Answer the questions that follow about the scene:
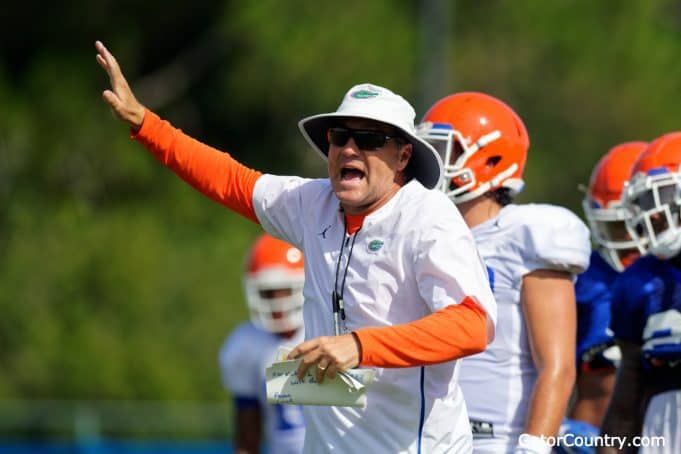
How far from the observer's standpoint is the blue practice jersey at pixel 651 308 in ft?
16.0

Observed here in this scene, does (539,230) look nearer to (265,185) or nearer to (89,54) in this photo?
(265,185)

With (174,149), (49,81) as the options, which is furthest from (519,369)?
(49,81)

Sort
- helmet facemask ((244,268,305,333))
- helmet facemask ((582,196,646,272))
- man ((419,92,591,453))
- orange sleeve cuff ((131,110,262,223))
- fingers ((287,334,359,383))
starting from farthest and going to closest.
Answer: helmet facemask ((244,268,305,333)) → helmet facemask ((582,196,646,272)) → man ((419,92,591,453)) → orange sleeve cuff ((131,110,262,223)) → fingers ((287,334,359,383))

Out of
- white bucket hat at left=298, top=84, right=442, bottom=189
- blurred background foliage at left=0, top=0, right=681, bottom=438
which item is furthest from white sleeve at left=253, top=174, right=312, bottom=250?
blurred background foliage at left=0, top=0, right=681, bottom=438

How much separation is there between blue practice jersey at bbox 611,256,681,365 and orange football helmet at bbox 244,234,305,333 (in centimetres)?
263

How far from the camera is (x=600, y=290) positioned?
5.67 m

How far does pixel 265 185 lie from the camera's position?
178 inches

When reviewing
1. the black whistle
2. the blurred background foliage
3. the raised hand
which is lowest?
the black whistle

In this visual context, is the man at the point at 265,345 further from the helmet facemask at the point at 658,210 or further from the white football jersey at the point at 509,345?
the helmet facemask at the point at 658,210

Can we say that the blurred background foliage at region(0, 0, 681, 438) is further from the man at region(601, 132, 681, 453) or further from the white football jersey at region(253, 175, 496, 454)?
the white football jersey at region(253, 175, 496, 454)

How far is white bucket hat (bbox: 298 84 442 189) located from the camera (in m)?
4.16

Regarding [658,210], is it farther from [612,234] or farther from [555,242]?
[612,234]

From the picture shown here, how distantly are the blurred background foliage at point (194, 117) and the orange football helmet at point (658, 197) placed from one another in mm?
10704

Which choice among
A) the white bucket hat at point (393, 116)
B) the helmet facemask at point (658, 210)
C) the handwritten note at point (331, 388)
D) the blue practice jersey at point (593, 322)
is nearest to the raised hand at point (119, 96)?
the white bucket hat at point (393, 116)
